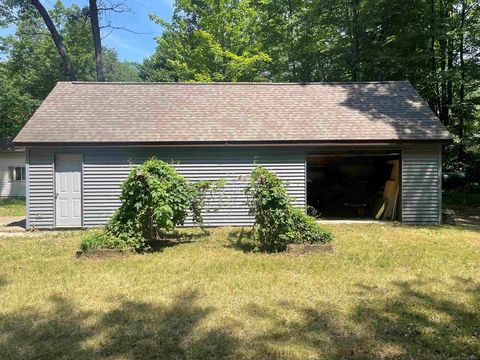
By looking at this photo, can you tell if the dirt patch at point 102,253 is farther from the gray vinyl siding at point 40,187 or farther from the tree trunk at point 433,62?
the tree trunk at point 433,62

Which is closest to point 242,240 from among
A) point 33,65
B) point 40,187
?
point 40,187

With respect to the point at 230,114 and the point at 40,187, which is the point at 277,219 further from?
the point at 40,187

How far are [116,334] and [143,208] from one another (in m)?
3.71

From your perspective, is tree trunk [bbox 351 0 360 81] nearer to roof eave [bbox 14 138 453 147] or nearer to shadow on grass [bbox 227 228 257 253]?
roof eave [bbox 14 138 453 147]

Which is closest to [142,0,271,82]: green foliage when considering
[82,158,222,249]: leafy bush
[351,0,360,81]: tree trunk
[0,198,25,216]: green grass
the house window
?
[351,0,360,81]: tree trunk

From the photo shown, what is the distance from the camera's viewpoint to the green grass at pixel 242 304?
11.9 feet

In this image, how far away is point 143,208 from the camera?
24.4 feet

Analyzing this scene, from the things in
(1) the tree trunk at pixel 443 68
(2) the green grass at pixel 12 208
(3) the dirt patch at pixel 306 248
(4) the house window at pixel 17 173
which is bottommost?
(2) the green grass at pixel 12 208

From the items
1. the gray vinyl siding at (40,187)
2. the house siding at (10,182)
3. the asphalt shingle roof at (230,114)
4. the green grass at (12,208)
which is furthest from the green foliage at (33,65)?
the gray vinyl siding at (40,187)

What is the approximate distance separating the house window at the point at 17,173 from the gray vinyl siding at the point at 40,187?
1287 centimetres

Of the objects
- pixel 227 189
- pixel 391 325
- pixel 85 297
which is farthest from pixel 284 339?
pixel 227 189

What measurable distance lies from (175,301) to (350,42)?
18.8 meters

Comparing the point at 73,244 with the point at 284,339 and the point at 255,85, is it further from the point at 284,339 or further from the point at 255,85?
the point at 255,85

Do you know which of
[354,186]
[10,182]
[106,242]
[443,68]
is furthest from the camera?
[10,182]
